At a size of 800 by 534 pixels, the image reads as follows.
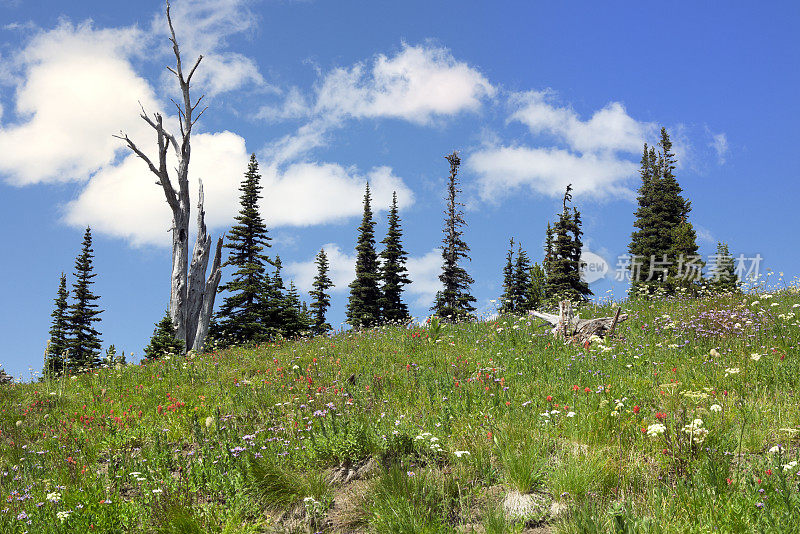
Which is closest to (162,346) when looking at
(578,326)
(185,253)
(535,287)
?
(185,253)

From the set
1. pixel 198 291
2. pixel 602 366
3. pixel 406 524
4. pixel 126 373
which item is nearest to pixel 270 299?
pixel 198 291

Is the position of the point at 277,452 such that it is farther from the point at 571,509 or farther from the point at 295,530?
the point at 571,509

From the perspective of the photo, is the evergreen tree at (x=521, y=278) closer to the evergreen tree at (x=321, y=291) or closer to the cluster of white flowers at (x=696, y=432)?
the evergreen tree at (x=321, y=291)

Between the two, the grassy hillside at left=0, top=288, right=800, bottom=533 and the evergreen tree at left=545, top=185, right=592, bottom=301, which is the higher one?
the evergreen tree at left=545, top=185, right=592, bottom=301

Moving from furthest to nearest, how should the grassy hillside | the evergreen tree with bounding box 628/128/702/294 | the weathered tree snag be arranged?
1. the evergreen tree with bounding box 628/128/702/294
2. the weathered tree snag
3. the grassy hillside

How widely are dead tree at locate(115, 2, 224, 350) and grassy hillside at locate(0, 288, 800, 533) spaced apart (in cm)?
1430

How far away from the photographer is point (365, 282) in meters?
37.8

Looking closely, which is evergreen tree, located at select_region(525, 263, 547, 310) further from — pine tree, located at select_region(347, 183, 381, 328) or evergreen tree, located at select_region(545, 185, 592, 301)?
pine tree, located at select_region(347, 183, 381, 328)

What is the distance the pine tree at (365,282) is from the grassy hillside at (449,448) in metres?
27.0

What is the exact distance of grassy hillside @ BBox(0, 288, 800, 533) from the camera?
4695 mm

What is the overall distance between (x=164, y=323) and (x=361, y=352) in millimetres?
14241

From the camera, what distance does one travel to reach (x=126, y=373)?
1270 centimetres

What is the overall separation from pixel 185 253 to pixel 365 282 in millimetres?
15417

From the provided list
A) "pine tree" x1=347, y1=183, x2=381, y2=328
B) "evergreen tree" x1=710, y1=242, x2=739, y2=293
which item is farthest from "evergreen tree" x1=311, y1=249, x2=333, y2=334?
"evergreen tree" x1=710, y1=242, x2=739, y2=293
